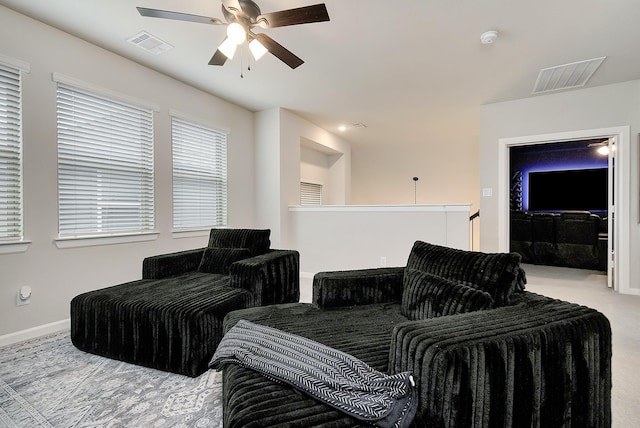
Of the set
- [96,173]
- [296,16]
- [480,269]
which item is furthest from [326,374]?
[96,173]

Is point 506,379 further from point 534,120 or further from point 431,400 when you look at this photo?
point 534,120

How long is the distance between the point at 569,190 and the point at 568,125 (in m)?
3.44

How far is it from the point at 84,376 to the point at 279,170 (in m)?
3.25

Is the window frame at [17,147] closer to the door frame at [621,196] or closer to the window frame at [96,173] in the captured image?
the window frame at [96,173]

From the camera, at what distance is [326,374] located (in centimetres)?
99

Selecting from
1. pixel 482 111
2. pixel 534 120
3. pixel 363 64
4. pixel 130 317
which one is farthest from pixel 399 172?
pixel 130 317

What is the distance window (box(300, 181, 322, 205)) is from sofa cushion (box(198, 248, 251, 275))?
3.13m

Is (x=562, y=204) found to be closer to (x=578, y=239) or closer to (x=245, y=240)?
(x=578, y=239)

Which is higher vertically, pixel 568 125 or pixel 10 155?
pixel 568 125

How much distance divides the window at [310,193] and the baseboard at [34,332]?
3960mm

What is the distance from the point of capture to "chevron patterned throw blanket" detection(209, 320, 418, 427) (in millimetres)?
849

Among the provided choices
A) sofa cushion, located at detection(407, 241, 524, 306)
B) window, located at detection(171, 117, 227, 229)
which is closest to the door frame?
sofa cushion, located at detection(407, 241, 524, 306)

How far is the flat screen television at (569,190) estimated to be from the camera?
20.2 feet

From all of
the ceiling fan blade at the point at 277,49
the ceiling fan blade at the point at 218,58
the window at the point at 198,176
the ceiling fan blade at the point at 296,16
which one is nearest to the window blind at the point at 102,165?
the window at the point at 198,176
